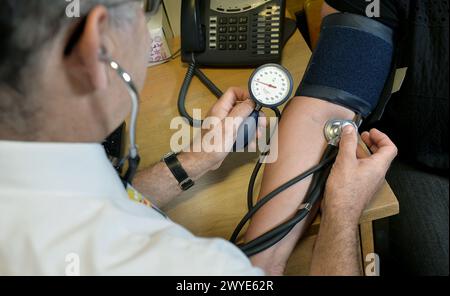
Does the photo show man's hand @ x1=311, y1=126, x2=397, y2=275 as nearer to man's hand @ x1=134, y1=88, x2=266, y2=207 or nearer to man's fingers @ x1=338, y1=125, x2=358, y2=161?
man's fingers @ x1=338, y1=125, x2=358, y2=161

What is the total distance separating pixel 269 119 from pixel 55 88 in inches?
21.4

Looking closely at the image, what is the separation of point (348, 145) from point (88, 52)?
1.77 ft

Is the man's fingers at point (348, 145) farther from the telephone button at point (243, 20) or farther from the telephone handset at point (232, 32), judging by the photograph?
the telephone button at point (243, 20)

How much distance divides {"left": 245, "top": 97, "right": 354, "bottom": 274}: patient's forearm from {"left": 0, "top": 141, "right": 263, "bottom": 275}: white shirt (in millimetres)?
259

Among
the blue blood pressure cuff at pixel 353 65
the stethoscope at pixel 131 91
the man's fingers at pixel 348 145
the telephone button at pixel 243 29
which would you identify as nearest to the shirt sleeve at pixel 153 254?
the stethoscope at pixel 131 91

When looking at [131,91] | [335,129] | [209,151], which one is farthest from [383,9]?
[131,91]

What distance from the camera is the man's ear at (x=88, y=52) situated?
0.54m

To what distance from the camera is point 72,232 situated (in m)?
0.58

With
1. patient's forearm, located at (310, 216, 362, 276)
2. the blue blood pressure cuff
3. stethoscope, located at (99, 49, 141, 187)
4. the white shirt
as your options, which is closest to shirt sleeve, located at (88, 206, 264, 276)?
the white shirt

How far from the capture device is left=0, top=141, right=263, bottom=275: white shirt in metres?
0.57

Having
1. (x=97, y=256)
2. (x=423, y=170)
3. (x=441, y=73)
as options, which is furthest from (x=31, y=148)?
(x=423, y=170)

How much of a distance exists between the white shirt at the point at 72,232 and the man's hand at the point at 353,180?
0.28 m

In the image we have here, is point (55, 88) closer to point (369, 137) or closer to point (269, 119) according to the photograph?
point (269, 119)

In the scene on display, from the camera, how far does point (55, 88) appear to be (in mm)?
574
